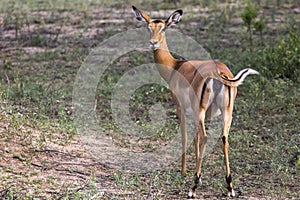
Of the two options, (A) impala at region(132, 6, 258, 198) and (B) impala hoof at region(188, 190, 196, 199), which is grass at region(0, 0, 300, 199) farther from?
(A) impala at region(132, 6, 258, 198)

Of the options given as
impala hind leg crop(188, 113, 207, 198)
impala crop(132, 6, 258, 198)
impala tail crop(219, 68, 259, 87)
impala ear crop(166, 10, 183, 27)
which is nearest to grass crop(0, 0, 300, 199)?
impala hind leg crop(188, 113, 207, 198)

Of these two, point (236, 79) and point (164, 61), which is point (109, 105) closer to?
point (164, 61)

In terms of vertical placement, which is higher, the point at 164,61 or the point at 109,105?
the point at 164,61

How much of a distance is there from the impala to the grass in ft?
1.24

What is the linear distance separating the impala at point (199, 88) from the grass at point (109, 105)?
376mm

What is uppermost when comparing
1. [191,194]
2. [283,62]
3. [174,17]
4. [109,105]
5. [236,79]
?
[174,17]

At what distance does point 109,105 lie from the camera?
25.2ft

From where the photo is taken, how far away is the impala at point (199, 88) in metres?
5.07

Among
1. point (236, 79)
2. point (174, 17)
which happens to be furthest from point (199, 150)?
point (174, 17)

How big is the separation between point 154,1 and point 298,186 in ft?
25.7

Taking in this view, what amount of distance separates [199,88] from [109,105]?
2.64 meters

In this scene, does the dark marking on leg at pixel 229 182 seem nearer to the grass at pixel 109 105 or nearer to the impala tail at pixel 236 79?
the grass at pixel 109 105

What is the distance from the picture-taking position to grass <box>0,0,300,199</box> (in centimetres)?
523

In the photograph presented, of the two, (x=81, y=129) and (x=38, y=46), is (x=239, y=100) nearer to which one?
(x=81, y=129)
